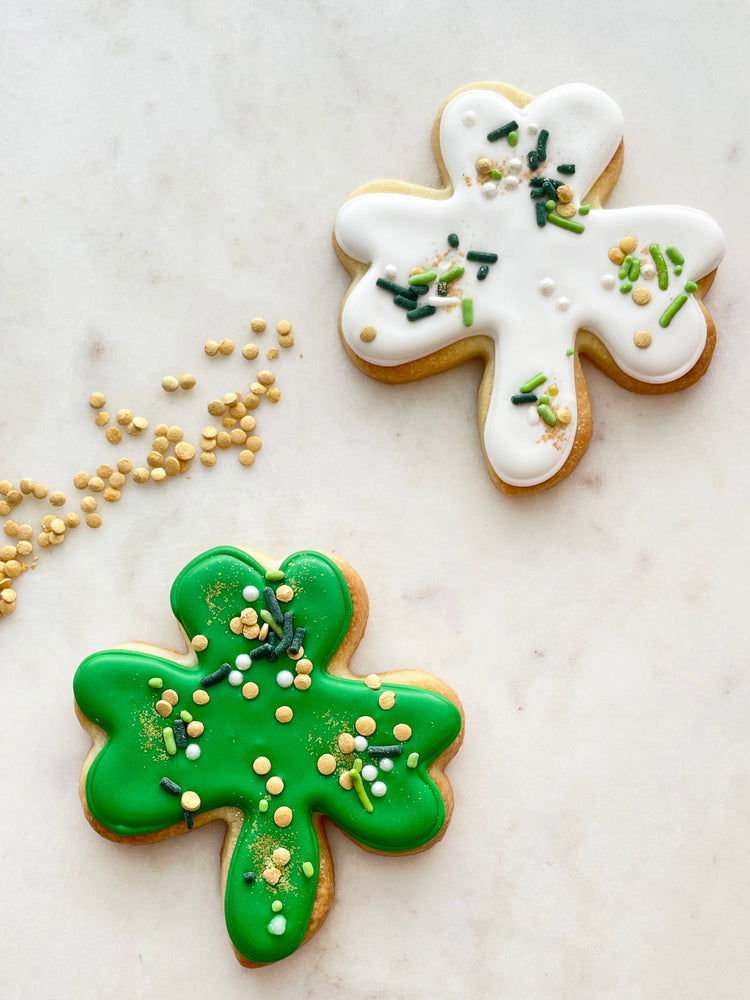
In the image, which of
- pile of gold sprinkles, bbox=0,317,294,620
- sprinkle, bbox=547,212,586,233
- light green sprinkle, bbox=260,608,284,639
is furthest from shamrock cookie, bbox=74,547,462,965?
sprinkle, bbox=547,212,586,233

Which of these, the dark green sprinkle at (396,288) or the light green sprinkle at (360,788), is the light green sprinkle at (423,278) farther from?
the light green sprinkle at (360,788)

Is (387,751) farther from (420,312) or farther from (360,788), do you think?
(420,312)

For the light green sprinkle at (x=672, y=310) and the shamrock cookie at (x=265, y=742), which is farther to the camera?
the light green sprinkle at (x=672, y=310)

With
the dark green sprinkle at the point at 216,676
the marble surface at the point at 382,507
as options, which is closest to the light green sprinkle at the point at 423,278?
the marble surface at the point at 382,507

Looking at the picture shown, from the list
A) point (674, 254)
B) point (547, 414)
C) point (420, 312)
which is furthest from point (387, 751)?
point (674, 254)

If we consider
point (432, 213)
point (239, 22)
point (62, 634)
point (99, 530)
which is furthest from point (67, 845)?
point (239, 22)

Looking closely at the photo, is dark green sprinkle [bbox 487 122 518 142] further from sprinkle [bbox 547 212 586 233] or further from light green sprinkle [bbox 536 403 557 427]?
light green sprinkle [bbox 536 403 557 427]

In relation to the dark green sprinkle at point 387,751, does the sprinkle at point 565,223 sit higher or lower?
higher
